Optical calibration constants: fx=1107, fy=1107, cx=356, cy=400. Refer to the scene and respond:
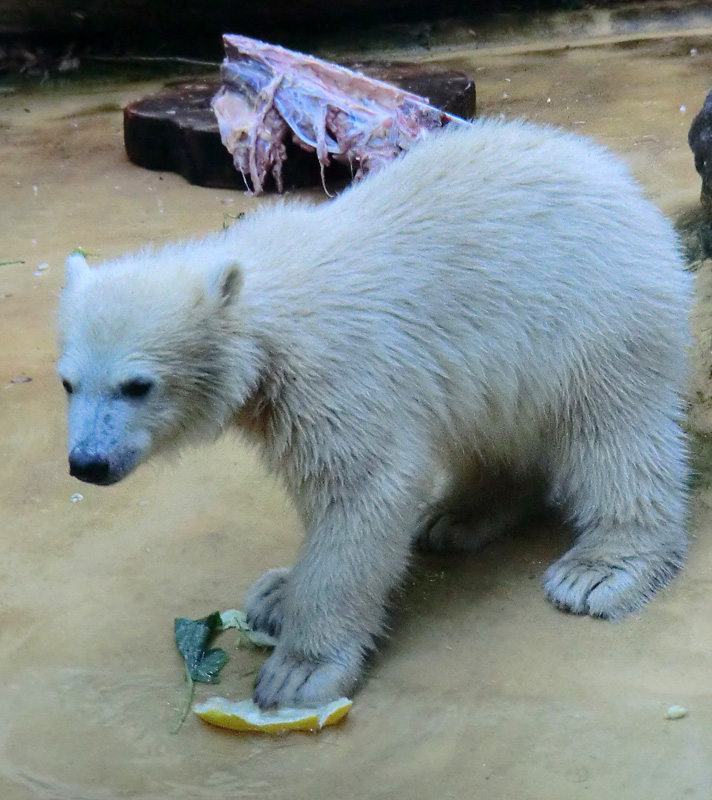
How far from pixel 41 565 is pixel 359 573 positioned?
1.16 m

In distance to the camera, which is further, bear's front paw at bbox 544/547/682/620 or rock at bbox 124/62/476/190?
rock at bbox 124/62/476/190

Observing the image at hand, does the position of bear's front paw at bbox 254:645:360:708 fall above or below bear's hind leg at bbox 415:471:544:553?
below

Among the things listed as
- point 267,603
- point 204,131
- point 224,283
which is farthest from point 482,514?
point 204,131

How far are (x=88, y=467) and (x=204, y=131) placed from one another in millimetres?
4288

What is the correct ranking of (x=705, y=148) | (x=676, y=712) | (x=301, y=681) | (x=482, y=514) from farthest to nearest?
(x=705, y=148) → (x=482, y=514) → (x=301, y=681) → (x=676, y=712)

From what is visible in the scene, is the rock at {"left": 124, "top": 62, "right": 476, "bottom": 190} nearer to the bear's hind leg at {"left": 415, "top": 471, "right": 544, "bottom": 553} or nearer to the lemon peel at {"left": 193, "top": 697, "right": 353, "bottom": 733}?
the bear's hind leg at {"left": 415, "top": 471, "right": 544, "bottom": 553}

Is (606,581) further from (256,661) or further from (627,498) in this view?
(256,661)

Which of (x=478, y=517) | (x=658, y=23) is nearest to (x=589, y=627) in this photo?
(x=478, y=517)

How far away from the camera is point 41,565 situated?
3.47 meters

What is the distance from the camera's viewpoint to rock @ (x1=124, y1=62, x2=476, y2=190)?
257 inches

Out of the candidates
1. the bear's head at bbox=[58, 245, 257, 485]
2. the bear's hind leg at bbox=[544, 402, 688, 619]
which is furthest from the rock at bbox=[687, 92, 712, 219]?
the bear's head at bbox=[58, 245, 257, 485]

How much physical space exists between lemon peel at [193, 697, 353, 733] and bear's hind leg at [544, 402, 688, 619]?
75 cm

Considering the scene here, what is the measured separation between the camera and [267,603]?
3193 mm

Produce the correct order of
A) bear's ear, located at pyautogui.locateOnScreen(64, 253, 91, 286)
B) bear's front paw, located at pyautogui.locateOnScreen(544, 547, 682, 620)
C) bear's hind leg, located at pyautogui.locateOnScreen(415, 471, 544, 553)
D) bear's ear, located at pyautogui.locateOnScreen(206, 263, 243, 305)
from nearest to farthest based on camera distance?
bear's ear, located at pyautogui.locateOnScreen(206, 263, 243, 305) → bear's ear, located at pyautogui.locateOnScreen(64, 253, 91, 286) → bear's front paw, located at pyautogui.locateOnScreen(544, 547, 682, 620) → bear's hind leg, located at pyautogui.locateOnScreen(415, 471, 544, 553)
